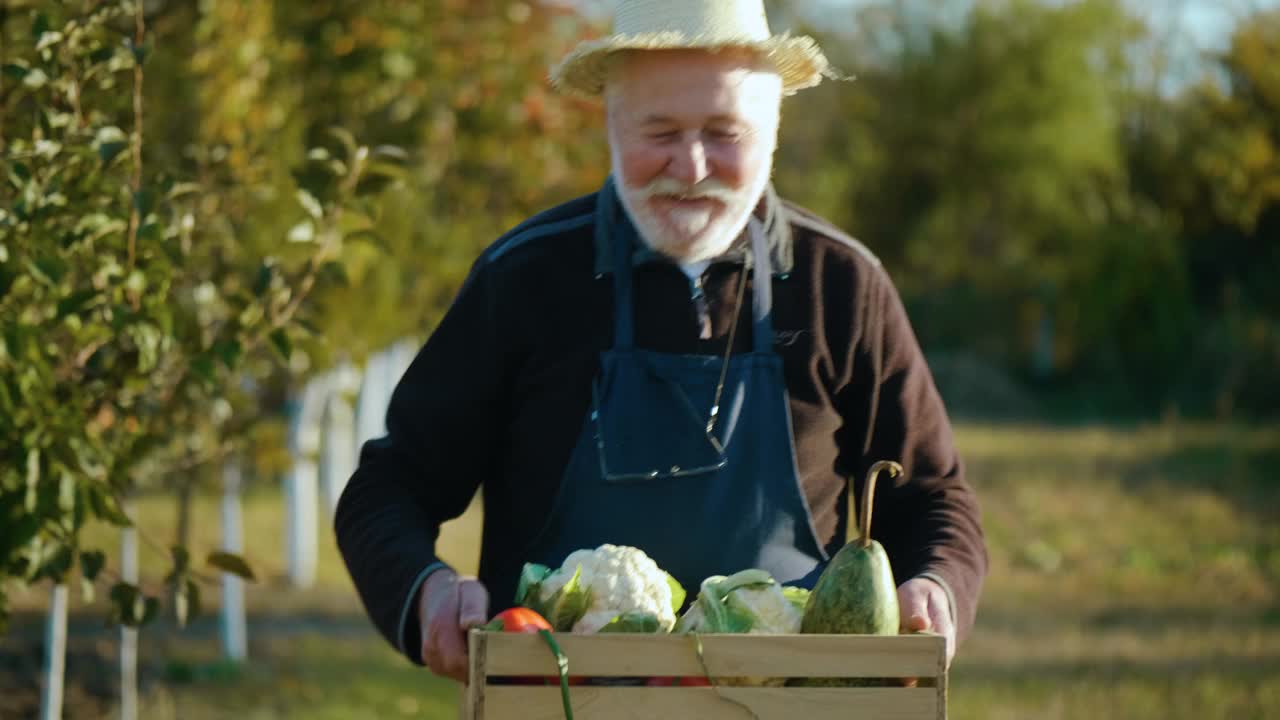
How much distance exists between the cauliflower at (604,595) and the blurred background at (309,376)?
1694 mm

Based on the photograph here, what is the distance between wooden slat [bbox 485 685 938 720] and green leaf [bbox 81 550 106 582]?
2198mm

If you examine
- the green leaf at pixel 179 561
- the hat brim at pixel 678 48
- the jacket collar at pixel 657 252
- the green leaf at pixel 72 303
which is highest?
the hat brim at pixel 678 48

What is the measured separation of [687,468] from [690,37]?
0.73 meters

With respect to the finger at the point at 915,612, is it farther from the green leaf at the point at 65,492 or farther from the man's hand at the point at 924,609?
the green leaf at the point at 65,492

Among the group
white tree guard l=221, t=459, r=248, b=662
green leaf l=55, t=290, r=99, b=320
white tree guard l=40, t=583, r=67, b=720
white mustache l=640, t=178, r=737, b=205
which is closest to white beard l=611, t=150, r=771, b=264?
white mustache l=640, t=178, r=737, b=205

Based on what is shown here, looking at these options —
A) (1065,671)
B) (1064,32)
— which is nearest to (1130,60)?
(1064,32)

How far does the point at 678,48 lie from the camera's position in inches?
112

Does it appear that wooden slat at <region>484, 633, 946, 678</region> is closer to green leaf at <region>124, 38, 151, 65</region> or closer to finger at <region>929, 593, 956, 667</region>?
finger at <region>929, 593, 956, 667</region>

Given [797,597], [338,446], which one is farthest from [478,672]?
[338,446]

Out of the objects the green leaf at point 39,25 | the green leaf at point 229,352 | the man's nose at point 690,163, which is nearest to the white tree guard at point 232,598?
the green leaf at point 229,352

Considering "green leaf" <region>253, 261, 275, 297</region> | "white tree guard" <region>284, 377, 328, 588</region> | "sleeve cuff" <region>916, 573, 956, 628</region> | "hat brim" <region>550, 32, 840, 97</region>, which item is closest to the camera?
"sleeve cuff" <region>916, 573, 956, 628</region>

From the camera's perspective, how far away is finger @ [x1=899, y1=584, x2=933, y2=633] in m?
2.53

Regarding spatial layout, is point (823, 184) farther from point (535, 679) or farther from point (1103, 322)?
point (535, 679)

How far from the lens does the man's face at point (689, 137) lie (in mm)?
2830
